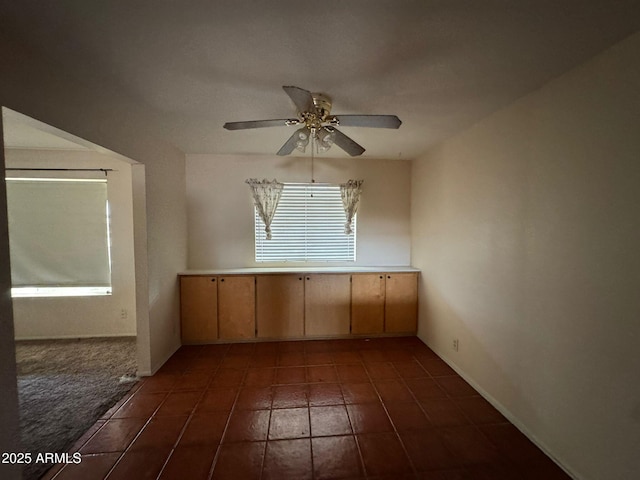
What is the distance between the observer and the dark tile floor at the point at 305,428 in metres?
1.57

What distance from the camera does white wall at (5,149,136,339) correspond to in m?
3.18

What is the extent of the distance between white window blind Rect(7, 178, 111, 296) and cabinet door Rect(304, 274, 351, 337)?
2618 mm

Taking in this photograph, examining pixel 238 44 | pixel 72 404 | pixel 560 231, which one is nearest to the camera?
pixel 238 44

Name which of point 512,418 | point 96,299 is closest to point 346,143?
point 512,418

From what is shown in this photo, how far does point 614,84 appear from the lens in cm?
133

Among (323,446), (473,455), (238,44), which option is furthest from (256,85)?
(473,455)

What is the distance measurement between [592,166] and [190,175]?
3868 mm

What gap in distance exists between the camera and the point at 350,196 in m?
3.59

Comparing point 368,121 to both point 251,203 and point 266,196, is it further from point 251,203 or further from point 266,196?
point 251,203

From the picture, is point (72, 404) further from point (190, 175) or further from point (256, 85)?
point (256, 85)

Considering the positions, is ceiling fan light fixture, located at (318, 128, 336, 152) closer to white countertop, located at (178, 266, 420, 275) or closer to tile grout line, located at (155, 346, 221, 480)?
white countertop, located at (178, 266, 420, 275)

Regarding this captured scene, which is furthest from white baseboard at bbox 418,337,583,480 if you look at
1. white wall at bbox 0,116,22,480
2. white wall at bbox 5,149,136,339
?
white wall at bbox 5,149,136,339

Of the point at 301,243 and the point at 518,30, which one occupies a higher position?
the point at 518,30

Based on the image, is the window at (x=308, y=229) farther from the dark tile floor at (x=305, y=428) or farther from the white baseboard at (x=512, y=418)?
the white baseboard at (x=512, y=418)
